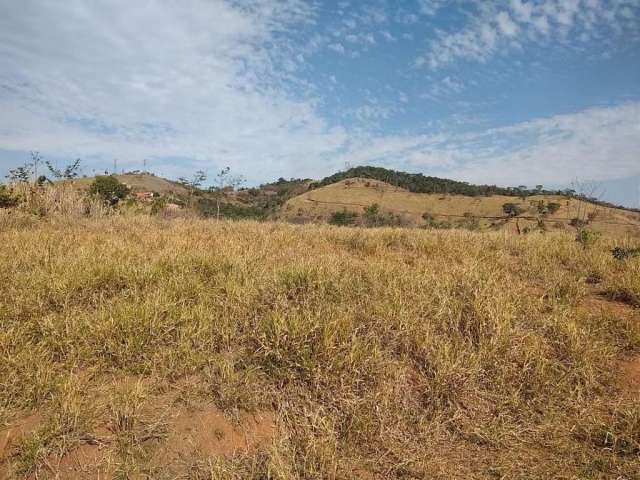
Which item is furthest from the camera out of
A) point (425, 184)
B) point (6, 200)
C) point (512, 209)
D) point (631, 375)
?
point (425, 184)

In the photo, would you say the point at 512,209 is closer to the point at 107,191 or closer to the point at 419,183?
the point at 419,183

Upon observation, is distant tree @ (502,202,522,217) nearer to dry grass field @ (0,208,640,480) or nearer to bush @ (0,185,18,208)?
bush @ (0,185,18,208)

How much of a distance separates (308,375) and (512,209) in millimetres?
72282

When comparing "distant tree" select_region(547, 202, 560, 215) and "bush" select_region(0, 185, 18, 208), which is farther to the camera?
"distant tree" select_region(547, 202, 560, 215)

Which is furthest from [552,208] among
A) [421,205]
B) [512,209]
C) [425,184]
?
[425,184]

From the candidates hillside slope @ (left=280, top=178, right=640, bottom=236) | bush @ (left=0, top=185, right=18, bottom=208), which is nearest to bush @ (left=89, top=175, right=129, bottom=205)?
bush @ (left=0, top=185, right=18, bottom=208)

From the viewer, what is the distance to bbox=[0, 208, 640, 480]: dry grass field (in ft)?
7.72

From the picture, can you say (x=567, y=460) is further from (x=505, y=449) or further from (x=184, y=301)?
(x=184, y=301)

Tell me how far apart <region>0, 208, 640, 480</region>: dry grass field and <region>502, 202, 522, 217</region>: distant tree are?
66.7 metres

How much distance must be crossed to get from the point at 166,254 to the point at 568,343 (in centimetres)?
469

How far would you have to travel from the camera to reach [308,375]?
289 cm

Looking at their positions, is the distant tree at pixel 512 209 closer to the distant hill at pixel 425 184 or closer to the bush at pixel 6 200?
the distant hill at pixel 425 184

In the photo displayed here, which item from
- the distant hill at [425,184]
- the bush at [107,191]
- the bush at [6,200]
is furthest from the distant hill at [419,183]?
the bush at [6,200]

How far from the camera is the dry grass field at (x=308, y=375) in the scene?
2354 mm
